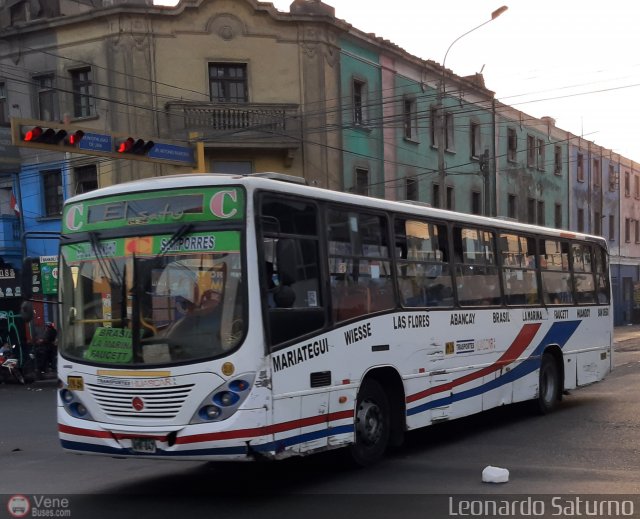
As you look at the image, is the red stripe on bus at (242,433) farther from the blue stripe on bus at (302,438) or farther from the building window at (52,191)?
the building window at (52,191)

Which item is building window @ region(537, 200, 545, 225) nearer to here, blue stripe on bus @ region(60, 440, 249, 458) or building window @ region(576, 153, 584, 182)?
building window @ region(576, 153, 584, 182)

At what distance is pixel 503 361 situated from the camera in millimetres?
12039

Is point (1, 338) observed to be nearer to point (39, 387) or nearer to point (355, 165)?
point (39, 387)

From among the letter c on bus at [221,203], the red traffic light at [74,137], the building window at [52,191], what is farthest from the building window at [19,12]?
the letter c on bus at [221,203]

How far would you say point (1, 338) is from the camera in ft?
73.3

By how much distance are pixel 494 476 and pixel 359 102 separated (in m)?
21.4

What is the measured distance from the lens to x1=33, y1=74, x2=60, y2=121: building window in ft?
85.5

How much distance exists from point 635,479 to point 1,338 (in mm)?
18281

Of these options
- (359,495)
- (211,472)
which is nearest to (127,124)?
(211,472)

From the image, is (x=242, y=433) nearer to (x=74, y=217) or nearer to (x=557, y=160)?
(x=74, y=217)

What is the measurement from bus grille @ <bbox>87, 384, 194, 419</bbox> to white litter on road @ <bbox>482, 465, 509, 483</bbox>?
2.98m

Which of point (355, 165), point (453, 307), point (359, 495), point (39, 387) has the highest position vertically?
point (355, 165)

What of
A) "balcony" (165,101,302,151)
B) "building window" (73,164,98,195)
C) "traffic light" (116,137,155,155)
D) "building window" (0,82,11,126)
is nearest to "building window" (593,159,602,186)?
"balcony" (165,101,302,151)

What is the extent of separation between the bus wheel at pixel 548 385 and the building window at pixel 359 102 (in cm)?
1539
